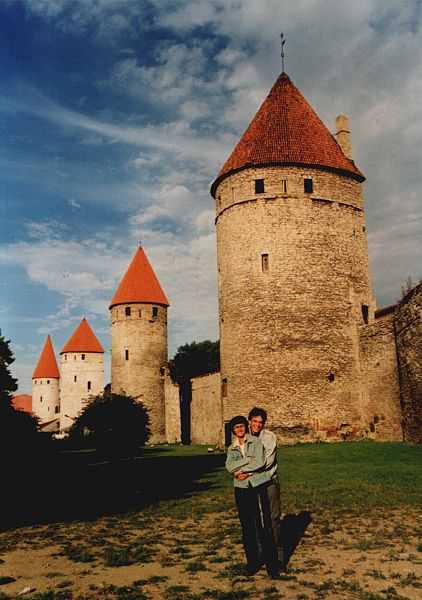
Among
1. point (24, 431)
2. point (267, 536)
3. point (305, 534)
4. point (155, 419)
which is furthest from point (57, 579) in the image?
point (155, 419)

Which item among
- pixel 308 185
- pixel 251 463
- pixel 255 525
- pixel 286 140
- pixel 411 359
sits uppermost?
pixel 286 140

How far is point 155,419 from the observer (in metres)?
37.7

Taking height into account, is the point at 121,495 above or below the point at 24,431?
below

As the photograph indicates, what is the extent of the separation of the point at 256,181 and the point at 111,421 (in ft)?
35.4

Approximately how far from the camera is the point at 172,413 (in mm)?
36500

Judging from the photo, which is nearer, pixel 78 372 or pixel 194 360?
pixel 194 360

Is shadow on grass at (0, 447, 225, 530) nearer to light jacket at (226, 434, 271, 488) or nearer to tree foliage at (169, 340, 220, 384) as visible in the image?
light jacket at (226, 434, 271, 488)

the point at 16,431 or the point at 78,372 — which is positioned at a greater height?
the point at 78,372

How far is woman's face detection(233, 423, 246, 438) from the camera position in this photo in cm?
549

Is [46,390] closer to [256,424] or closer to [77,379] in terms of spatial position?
[77,379]

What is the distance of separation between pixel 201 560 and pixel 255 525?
81 cm

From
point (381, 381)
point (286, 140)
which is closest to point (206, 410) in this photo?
point (381, 381)

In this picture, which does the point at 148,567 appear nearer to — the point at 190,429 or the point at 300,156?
the point at 300,156

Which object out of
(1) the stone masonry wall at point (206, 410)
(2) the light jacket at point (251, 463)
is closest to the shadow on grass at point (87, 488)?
(2) the light jacket at point (251, 463)
